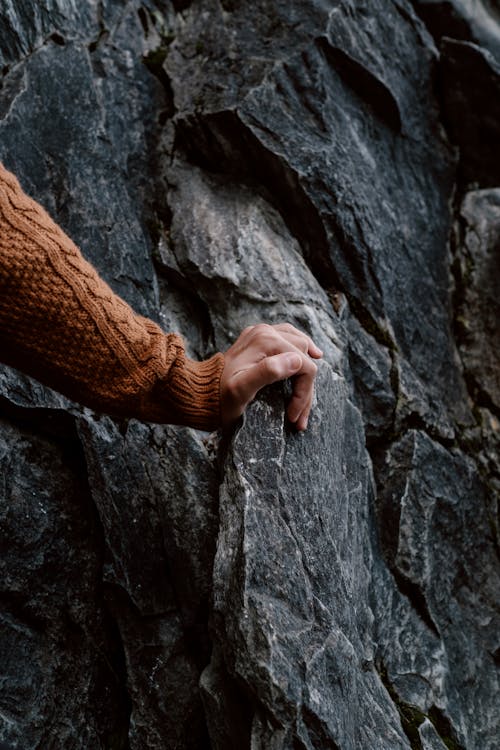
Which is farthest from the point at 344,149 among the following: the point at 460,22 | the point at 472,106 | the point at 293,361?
the point at 460,22

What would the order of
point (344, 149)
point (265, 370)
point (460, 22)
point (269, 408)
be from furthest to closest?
point (460, 22)
point (344, 149)
point (269, 408)
point (265, 370)

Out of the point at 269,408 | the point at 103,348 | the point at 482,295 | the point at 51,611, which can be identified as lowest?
the point at 482,295

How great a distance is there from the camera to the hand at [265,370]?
2.58 meters

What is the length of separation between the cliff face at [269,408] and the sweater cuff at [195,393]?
0.43 ft

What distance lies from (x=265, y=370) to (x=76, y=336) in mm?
646

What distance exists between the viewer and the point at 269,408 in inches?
106

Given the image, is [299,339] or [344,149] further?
[344,149]

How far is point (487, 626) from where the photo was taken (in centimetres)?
347

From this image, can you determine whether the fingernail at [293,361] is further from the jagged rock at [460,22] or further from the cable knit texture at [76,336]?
the jagged rock at [460,22]

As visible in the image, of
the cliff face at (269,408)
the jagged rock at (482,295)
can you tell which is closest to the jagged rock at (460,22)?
the cliff face at (269,408)

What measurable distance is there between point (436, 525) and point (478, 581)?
38 cm

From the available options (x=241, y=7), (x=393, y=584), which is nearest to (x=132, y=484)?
(x=393, y=584)

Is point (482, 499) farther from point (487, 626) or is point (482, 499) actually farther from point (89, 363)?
point (89, 363)

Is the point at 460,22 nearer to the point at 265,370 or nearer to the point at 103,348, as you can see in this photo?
the point at 265,370
